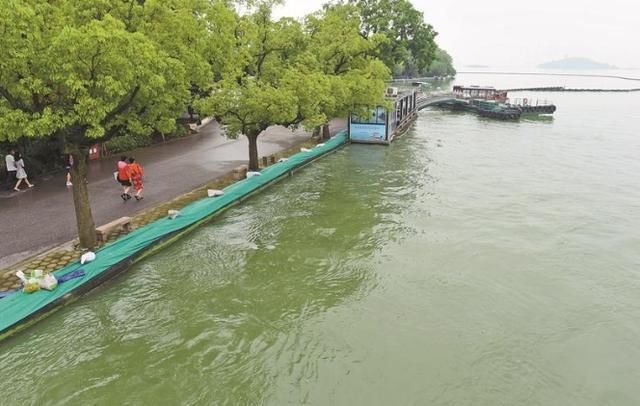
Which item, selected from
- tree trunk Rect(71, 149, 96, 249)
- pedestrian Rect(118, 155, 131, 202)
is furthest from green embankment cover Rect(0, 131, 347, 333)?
pedestrian Rect(118, 155, 131, 202)

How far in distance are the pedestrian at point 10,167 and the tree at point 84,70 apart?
7652 mm

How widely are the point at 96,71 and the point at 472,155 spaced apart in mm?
26385

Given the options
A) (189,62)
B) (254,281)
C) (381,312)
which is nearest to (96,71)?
(189,62)

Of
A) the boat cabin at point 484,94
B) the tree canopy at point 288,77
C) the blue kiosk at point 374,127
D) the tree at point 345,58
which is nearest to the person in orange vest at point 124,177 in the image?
the tree canopy at point 288,77

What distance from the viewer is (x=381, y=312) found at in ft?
38.9

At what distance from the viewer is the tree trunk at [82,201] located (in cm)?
1275

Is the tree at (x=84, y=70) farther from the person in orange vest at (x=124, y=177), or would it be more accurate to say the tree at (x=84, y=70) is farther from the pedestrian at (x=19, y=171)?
the pedestrian at (x=19, y=171)

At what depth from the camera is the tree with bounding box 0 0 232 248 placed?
1004 cm

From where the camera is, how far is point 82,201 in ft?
42.8

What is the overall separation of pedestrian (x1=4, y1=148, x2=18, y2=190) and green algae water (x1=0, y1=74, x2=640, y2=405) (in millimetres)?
8764

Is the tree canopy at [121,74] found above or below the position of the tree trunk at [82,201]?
above

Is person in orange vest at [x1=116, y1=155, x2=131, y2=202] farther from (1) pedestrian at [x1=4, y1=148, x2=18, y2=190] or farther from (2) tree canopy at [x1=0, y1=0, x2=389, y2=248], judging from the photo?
(1) pedestrian at [x1=4, y1=148, x2=18, y2=190]

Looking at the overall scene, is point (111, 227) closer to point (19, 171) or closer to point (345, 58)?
point (19, 171)

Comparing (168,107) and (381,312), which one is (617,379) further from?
(168,107)
